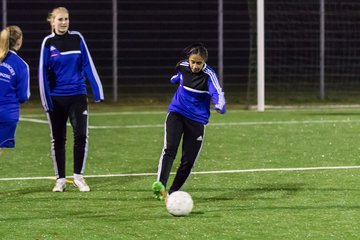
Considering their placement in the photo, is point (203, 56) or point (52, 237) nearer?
point (52, 237)

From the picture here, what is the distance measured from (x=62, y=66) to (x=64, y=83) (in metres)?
0.18

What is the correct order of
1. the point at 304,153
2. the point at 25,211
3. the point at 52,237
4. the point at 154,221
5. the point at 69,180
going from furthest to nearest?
the point at 304,153
the point at 69,180
the point at 25,211
the point at 154,221
the point at 52,237

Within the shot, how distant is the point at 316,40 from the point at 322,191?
16.1 metres

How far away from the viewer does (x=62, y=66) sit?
10570 mm

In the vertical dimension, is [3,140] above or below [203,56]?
below

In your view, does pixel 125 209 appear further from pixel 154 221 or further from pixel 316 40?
pixel 316 40

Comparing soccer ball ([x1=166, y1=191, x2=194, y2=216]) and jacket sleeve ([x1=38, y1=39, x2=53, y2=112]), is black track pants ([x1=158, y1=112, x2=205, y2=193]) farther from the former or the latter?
jacket sleeve ([x1=38, y1=39, x2=53, y2=112])

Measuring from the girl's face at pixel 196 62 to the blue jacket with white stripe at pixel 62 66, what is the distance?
4.65 ft

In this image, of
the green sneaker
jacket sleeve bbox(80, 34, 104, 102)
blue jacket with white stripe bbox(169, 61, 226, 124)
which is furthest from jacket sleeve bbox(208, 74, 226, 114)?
jacket sleeve bbox(80, 34, 104, 102)

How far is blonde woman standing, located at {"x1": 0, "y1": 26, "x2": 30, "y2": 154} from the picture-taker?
1009 cm

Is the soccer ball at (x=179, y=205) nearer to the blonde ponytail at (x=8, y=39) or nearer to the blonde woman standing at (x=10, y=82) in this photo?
the blonde woman standing at (x=10, y=82)

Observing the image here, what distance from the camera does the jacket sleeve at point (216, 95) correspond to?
935 cm

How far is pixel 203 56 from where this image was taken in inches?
376

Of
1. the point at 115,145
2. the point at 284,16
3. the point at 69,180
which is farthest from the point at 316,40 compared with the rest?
the point at 69,180
